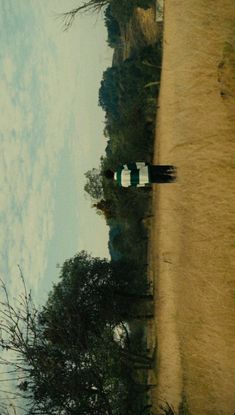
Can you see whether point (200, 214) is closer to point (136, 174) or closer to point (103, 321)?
point (136, 174)

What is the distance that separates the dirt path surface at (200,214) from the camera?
1625 centimetres

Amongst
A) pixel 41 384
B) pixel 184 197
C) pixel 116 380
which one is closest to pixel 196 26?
pixel 184 197

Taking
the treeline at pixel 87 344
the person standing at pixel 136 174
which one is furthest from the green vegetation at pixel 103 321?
the person standing at pixel 136 174

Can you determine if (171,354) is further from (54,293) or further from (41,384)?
(54,293)

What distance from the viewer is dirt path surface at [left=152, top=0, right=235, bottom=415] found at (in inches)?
640

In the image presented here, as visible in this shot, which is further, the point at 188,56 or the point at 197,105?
the point at 188,56

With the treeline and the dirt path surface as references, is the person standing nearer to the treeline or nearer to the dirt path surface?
the dirt path surface

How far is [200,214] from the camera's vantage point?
18.3 metres

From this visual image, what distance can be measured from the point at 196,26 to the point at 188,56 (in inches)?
51.4

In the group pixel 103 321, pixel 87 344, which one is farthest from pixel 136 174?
pixel 103 321

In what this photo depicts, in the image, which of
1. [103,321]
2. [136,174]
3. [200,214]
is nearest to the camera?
[200,214]

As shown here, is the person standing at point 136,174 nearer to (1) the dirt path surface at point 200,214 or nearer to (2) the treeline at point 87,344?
(1) the dirt path surface at point 200,214

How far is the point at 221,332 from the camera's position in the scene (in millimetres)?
16172

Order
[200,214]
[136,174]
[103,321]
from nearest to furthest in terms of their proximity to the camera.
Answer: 1. [200,214]
2. [136,174]
3. [103,321]
